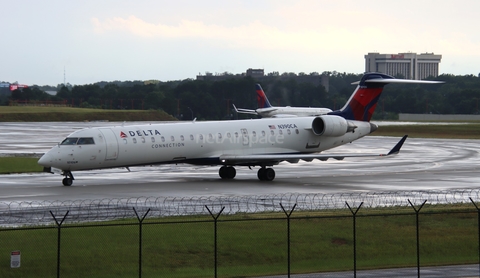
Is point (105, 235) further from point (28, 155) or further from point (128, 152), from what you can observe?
point (28, 155)

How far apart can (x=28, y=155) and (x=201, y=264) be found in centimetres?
3720

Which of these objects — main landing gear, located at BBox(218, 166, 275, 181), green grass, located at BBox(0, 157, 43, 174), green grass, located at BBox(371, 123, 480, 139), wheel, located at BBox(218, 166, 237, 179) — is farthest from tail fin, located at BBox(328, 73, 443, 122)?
green grass, located at BBox(371, 123, 480, 139)

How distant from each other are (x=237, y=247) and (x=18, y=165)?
28.1m

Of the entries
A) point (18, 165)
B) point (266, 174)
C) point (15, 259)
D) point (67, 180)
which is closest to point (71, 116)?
point (18, 165)

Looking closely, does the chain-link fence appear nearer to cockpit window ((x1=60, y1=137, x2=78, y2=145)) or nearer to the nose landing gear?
cockpit window ((x1=60, y1=137, x2=78, y2=145))

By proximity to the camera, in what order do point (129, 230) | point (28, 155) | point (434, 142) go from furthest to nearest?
point (434, 142) → point (28, 155) → point (129, 230)

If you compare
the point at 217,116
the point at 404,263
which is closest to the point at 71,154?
the point at 404,263

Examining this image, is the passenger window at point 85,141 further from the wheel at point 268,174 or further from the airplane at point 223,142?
the wheel at point 268,174

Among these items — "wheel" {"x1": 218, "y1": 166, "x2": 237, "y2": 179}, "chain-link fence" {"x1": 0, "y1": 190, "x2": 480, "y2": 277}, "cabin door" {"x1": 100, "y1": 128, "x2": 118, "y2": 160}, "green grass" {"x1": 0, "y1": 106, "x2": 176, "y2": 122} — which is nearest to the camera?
"chain-link fence" {"x1": 0, "y1": 190, "x2": 480, "y2": 277}

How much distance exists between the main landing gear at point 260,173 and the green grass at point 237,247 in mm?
13621

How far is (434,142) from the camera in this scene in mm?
75312

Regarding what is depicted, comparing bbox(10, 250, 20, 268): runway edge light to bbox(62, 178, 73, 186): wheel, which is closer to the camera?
bbox(10, 250, 20, 268): runway edge light

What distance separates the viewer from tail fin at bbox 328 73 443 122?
45438 mm

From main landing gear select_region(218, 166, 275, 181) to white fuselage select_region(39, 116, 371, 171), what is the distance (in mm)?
984
